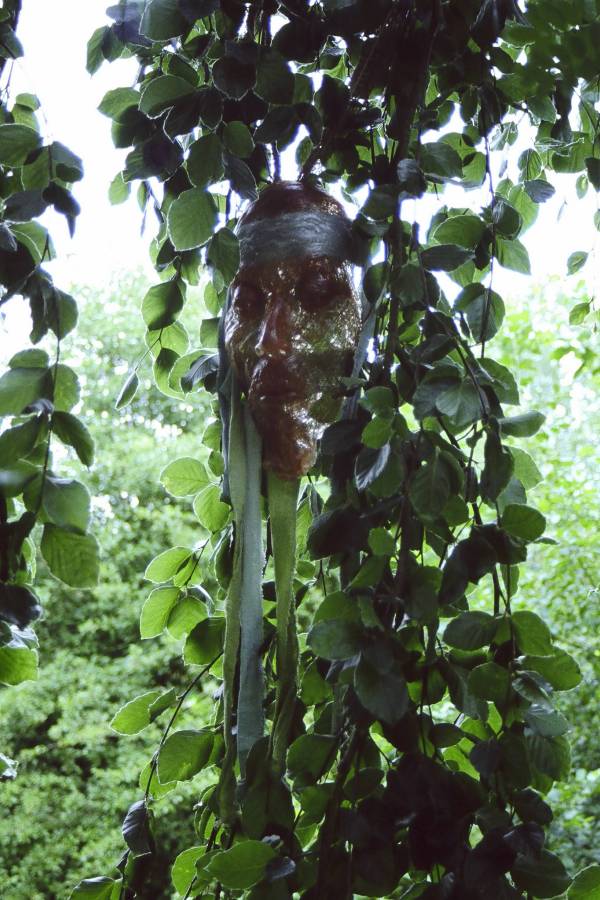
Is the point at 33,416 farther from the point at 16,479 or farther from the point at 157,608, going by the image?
the point at 157,608

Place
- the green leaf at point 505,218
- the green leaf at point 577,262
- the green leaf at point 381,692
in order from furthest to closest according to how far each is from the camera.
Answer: the green leaf at point 577,262, the green leaf at point 505,218, the green leaf at point 381,692

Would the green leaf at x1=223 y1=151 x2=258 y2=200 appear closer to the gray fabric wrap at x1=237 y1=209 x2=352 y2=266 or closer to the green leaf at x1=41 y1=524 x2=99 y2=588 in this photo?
the gray fabric wrap at x1=237 y1=209 x2=352 y2=266

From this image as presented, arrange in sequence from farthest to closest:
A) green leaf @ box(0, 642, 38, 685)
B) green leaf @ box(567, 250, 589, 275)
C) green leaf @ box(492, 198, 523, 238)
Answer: green leaf @ box(567, 250, 589, 275) → green leaf @ box(492, 198, 523, 238) → green leaf @ box(0, 642, 38, 685)

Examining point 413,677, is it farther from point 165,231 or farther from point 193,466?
point 165,231

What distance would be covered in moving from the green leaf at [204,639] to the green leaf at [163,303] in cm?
29

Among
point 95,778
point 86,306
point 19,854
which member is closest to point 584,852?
point 95,778

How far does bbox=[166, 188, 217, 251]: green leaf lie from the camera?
620mm

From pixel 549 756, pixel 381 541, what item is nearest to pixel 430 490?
pixel 381 541

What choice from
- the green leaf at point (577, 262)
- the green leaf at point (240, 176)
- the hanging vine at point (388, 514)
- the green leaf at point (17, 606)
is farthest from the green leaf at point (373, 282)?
the green leaf at point (577, 262)

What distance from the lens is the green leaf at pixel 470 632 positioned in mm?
523

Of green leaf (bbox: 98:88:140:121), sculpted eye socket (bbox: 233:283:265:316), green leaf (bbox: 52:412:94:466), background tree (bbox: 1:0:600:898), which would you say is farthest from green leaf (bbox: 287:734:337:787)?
green leaf (bbox: 98:88:140:121)

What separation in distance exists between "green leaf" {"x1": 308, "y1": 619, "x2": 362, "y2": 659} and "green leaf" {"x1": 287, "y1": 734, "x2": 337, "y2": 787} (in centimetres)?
8

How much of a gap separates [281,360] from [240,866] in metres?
0.34

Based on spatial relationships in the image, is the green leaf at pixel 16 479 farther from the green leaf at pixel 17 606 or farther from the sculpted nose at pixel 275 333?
the sculpted nose at pixel 275 333
